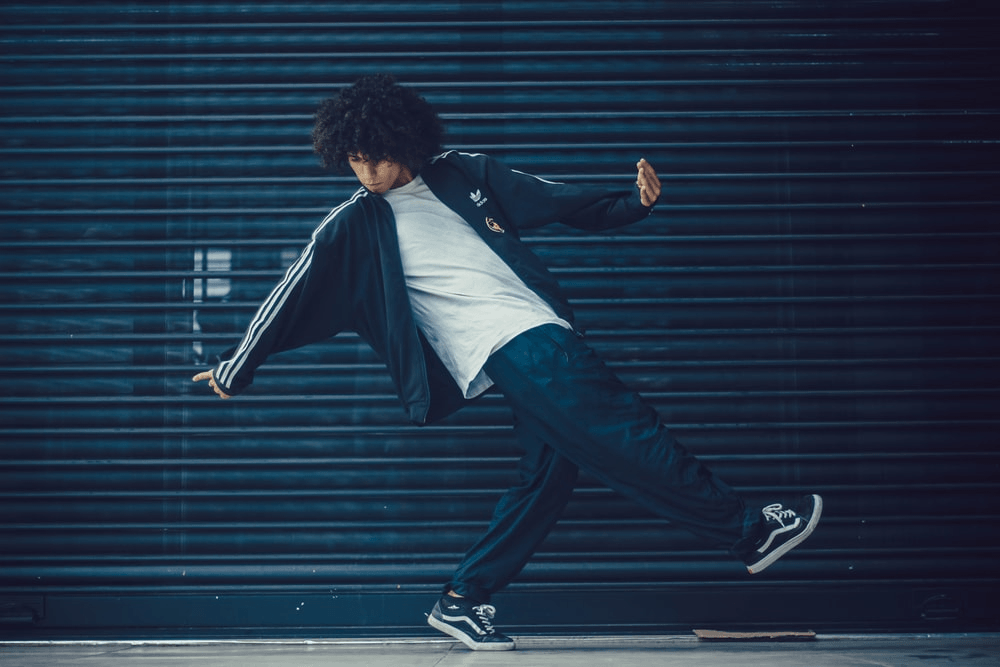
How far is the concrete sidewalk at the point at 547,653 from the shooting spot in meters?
3.06

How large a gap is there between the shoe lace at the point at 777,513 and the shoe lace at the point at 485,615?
1033 millimetres

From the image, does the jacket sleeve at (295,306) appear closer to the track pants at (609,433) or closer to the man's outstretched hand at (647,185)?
the track pants at (609,433)

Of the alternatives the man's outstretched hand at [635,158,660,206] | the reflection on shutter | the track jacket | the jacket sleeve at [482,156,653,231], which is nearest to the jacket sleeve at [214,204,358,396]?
the track jacket

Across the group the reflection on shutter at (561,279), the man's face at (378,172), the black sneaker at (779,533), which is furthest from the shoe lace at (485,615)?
the man's face at (378,172)

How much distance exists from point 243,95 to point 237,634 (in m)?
2.32

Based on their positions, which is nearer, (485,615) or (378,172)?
(378,172)

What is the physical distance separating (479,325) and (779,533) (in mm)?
1179

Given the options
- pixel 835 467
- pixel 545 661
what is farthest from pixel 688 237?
pixel 545 661

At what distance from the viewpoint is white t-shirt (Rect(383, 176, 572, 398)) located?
3.02m

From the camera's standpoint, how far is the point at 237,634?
3715 mm

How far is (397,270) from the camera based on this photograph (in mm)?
3059

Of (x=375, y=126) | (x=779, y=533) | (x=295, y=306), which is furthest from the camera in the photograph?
(x=295, y=306)

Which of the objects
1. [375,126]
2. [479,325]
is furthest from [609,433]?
[375,126]

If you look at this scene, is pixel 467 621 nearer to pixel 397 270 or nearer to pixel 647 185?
pixel 397 270
